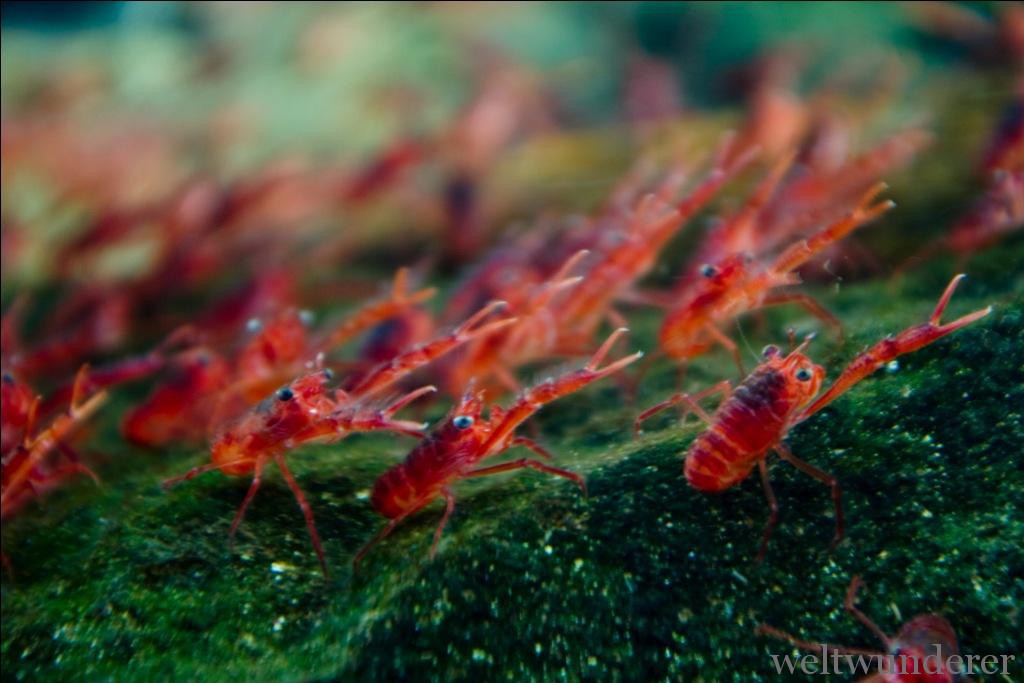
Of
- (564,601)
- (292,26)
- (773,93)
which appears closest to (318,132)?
(292,26)

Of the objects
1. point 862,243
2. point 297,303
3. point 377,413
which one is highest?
point 377,413

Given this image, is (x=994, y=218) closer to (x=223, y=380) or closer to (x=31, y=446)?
(x=223, y=380)

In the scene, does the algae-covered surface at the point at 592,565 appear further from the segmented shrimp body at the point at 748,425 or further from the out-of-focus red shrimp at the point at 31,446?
the out-of-focus red shrimp at the point at 31,446

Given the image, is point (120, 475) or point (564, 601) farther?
point (120, 475)

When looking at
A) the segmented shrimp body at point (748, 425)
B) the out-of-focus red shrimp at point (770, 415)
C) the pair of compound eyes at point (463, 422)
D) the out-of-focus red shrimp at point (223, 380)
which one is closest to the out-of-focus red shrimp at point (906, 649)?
the out-of-focus red shrimp at point (770, 415)

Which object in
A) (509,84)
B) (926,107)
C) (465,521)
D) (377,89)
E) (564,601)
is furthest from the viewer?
(377,89)

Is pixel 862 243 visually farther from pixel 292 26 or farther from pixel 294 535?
pixel 292 26
